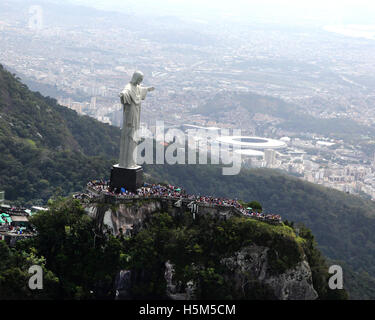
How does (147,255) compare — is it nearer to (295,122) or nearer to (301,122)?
(301,122)

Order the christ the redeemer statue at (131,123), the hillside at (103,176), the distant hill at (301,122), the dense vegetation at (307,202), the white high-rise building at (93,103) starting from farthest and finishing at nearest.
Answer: the distant hill at (301,122)
the white high-rise building at (93,103)
the dense vegetation at (307,202)
the hillside at (103,176)
the christ the redeemer statue at (131,123)

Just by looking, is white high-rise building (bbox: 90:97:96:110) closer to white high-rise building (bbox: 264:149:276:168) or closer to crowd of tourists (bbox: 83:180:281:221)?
white high-rise building (bbox: 264:149:276:168)

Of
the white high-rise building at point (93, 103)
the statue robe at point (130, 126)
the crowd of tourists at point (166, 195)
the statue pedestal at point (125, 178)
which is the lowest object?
the white high-rise building at point (93, 103)

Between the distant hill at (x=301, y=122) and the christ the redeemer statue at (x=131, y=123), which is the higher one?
the christ the redeemer statue at (x=131, y=123)

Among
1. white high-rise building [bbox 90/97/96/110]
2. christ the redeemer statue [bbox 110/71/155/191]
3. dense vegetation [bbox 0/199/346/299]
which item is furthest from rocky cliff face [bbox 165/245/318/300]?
white high-rise building [bbox 90/97/96/110]

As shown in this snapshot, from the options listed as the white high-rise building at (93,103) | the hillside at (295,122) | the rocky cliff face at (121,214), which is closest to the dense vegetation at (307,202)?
the rocky cliff face at (121,214)

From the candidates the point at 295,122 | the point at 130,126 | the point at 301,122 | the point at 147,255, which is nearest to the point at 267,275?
the point at 147,255

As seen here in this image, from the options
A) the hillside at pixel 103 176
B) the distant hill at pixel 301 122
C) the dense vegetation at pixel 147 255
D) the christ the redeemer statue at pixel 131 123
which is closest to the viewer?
the dense vegetation at pixel 147 255

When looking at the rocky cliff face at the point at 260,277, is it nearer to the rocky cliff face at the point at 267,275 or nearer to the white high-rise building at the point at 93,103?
the rocky cliff face at the point at 267,275
